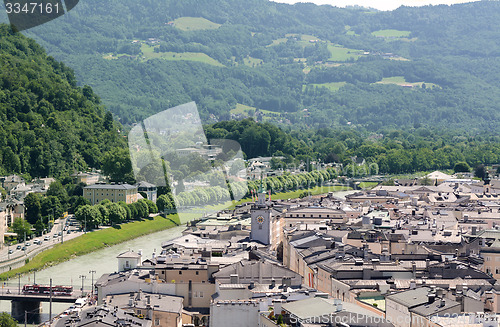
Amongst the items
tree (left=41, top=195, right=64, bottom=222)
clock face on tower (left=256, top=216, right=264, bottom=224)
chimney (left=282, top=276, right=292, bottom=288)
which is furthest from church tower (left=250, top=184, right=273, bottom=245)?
tree (left=41, top=195, right=64, bottom=222)

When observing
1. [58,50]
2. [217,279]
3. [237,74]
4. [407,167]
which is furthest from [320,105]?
[217,279]

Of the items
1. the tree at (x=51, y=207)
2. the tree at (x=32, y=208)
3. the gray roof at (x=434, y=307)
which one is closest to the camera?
the gray roof at (x=434, y=307)

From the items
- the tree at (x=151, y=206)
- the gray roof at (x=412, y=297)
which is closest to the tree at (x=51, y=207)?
the tree at (x=151, y=206)

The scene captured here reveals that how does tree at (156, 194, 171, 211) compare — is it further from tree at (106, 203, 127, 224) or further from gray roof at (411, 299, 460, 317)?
gray roof at (411, 299, 460, 317)

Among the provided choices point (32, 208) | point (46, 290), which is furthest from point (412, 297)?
point (32, 208)

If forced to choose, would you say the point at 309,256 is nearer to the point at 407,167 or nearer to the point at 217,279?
the point at 217,279

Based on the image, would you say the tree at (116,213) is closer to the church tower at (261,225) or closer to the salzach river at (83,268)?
the salzach river at (83,268)

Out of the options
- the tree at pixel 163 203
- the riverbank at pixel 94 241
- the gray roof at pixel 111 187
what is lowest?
the riverbank at pixel 94 241
